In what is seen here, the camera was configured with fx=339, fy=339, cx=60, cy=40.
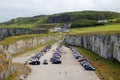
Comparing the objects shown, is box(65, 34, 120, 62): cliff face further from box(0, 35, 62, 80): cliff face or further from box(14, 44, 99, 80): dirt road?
box(0, 35, 62, 80): cliff face

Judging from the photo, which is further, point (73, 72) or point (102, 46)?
point (102, 46)

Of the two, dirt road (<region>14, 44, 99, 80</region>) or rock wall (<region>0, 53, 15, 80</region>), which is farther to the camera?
dirt road (<region>14, 44, 99, 80</region>)

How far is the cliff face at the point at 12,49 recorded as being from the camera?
7000 centimetres

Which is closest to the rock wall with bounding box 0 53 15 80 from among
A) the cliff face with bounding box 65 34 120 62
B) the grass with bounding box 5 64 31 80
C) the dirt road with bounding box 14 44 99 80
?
the grass with bounding box 5 64 31 80

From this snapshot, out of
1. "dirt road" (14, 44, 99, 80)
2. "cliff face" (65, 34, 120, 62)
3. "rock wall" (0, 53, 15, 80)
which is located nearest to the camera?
"rock wall" (0, 53, 15, 80)

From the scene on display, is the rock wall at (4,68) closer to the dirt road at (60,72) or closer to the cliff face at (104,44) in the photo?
the dirt road at (60,72)

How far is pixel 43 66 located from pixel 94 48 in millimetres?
39489

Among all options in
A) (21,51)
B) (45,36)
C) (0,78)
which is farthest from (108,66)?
(45,36)

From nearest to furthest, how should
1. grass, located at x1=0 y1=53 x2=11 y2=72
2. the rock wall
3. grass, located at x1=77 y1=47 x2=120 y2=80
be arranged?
the rock wall < grass, located at x1=0 y1=53 x2=11 y2=72 < grass, located at x1=77 y1=47 x2=120 y2=80

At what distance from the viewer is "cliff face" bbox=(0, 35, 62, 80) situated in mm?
70000

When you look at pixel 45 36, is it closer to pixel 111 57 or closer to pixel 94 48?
pixel 94 48

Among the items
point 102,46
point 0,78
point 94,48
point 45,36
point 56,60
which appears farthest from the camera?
point 45,36

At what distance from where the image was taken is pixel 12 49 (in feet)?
386

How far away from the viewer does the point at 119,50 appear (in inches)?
3435
